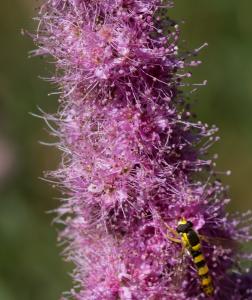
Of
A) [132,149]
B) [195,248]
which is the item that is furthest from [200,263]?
[132,149]

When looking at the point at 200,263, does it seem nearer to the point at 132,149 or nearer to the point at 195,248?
the point at 195,248

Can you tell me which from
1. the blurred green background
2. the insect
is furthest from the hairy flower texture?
the blurred green background

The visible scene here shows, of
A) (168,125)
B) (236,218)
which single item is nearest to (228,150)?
(236,218)

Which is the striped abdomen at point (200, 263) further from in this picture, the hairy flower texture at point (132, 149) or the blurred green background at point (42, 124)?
the blurred green background at point (42, 124)

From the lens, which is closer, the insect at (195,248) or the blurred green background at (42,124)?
the insect at (195,248)

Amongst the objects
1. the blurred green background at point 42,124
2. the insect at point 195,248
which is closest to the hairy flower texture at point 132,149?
the insect at point 195,248

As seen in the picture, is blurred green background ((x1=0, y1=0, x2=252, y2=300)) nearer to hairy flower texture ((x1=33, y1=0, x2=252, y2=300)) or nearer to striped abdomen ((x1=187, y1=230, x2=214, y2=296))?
hairy flower texture ((x1=33, y1=0, x2=252, y2=300))
